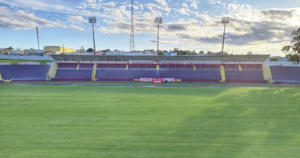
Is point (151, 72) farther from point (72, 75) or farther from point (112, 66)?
point (72, 75)

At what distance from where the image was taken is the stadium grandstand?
36.5m

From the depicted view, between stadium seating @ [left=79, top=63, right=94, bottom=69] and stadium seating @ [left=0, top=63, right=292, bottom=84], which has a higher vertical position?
stadium seating @ [left=79, top=63, right=94, bottom=69]

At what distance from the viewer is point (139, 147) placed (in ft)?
24.5

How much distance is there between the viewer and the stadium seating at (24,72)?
3553 centimetres

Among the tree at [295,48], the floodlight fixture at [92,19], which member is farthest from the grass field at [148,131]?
the floodlight fixture at [92,19]

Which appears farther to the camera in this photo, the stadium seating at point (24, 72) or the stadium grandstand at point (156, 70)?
the stadium grandstand at point (156, 70)

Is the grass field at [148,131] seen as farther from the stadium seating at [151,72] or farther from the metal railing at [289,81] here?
the metal railing at [289,81]

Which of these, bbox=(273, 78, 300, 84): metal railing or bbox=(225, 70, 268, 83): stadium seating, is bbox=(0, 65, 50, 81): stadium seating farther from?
bbox=(273, 78, 300, 84): metal railing

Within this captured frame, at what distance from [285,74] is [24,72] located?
65.4 meters

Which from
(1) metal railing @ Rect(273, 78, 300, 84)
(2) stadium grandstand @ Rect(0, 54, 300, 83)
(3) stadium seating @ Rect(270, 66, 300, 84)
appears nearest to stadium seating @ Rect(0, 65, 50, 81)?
(2) stadium grandstand @ Rect(0, 54, 300, 83)

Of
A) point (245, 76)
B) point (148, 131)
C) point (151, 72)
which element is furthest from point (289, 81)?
point (148, 131)

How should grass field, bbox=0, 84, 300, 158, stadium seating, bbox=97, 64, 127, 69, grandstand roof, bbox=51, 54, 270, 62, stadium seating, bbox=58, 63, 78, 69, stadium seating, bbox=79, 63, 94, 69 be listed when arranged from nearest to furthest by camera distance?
grass field, bbox=0, 84, 300, 158
grandstand roof, bbox=51, 54, 270, 62
stadium seating, bbox=58, 63, 78, 69
stadium seating, bbox=79, 63, 94, 69
stadium seating, bbox=97, 64, 127, 69

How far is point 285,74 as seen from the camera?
36625 millimetres

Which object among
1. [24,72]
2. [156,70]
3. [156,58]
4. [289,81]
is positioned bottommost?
[289,81]
